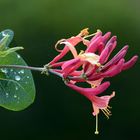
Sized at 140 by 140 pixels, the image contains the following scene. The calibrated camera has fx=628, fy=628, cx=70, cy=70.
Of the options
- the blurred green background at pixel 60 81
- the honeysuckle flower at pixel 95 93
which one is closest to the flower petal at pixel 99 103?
the honeysuckle flower at pixel 95 93

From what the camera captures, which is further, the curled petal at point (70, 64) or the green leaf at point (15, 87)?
the green leaf at point (15, 87)

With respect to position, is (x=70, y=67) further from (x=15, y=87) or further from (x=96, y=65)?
(x=15, y=87)

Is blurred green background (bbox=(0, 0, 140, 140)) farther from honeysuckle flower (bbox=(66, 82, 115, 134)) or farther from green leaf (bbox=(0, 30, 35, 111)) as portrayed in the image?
honeysuckle flower (bbox=(66, 82, 115, 134))

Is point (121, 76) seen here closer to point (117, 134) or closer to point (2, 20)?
point (117, 134)

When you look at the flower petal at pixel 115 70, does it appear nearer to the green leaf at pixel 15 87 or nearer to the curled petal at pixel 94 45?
the curled petal at pixel 94 45

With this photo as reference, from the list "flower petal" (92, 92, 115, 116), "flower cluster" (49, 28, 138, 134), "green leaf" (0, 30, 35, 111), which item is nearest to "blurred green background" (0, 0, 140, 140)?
"green leaf" (0, 30, 35, 111)
